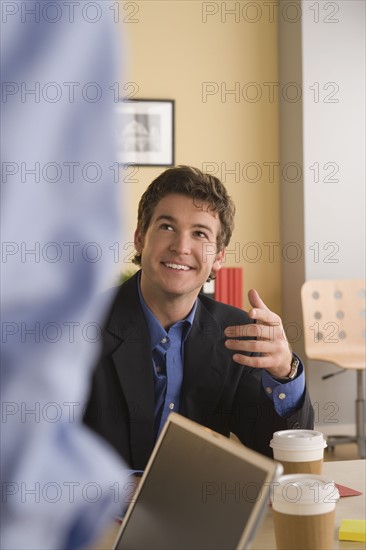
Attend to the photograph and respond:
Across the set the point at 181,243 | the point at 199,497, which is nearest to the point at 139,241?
the point at 181,243

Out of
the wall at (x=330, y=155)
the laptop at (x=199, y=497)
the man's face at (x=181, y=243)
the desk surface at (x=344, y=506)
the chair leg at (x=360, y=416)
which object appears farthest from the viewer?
the wall at (x=330, y=155)

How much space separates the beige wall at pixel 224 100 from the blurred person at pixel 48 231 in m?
4.79

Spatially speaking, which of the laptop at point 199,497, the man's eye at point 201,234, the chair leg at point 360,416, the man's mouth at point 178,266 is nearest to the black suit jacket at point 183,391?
the man's mouth at point 178,266

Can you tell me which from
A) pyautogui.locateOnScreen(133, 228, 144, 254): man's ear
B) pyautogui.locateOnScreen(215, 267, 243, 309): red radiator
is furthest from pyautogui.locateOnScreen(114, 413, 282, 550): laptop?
pyautogui.locateOnScreen(215, 267, 243, 309): red radiator

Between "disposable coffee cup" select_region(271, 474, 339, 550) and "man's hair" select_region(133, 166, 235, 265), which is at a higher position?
"man's hair" select_region(133, 166, 235, 265)

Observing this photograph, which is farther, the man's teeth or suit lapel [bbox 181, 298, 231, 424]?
the man's teeth

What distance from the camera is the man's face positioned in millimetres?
2252

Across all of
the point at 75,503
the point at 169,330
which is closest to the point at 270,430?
the point at 169,330

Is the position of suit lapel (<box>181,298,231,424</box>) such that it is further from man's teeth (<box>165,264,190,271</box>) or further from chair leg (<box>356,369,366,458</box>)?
chair leg (<box>356,369,366,458</box>)

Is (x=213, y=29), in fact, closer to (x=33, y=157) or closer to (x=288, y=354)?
(x=288, y=354)

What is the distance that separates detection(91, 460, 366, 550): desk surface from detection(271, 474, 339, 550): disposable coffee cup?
4.3 inches

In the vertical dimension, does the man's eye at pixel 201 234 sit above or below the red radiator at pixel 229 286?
above

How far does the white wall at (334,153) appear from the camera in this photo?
16.5 feet

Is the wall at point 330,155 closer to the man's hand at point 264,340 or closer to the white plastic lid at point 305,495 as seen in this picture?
the man's hand at point 264,340
